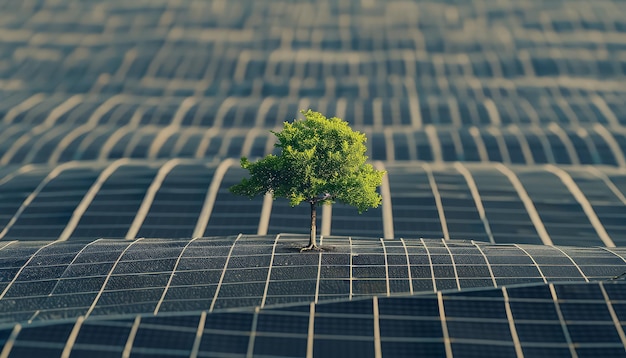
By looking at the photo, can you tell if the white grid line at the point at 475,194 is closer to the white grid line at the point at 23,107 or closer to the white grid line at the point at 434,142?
the white grid line at the point at 434,142

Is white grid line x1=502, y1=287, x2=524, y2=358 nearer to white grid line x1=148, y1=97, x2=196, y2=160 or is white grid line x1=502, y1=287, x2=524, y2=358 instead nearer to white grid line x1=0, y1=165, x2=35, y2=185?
white grid line x1=148, y1=97, x2=196, y2=160

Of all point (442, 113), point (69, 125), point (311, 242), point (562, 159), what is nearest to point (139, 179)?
point (69, 125)

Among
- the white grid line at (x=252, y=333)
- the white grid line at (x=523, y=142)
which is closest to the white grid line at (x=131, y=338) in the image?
the white grid line at (x=252, y=333)

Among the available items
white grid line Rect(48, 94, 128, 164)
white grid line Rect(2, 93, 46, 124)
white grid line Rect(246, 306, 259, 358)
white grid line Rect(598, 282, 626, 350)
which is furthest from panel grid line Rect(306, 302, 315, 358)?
white grid line Rect(2, 93, 46, 124)

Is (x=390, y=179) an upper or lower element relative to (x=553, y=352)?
lower

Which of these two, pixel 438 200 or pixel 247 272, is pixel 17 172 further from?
pixel 438 200

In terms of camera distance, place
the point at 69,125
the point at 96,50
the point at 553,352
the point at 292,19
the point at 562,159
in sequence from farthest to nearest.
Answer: the point at 292,19
the point at 96,50
the point at 69,125
the point at 562,159
the point at 553,352

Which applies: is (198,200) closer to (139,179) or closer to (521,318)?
(139,179)
